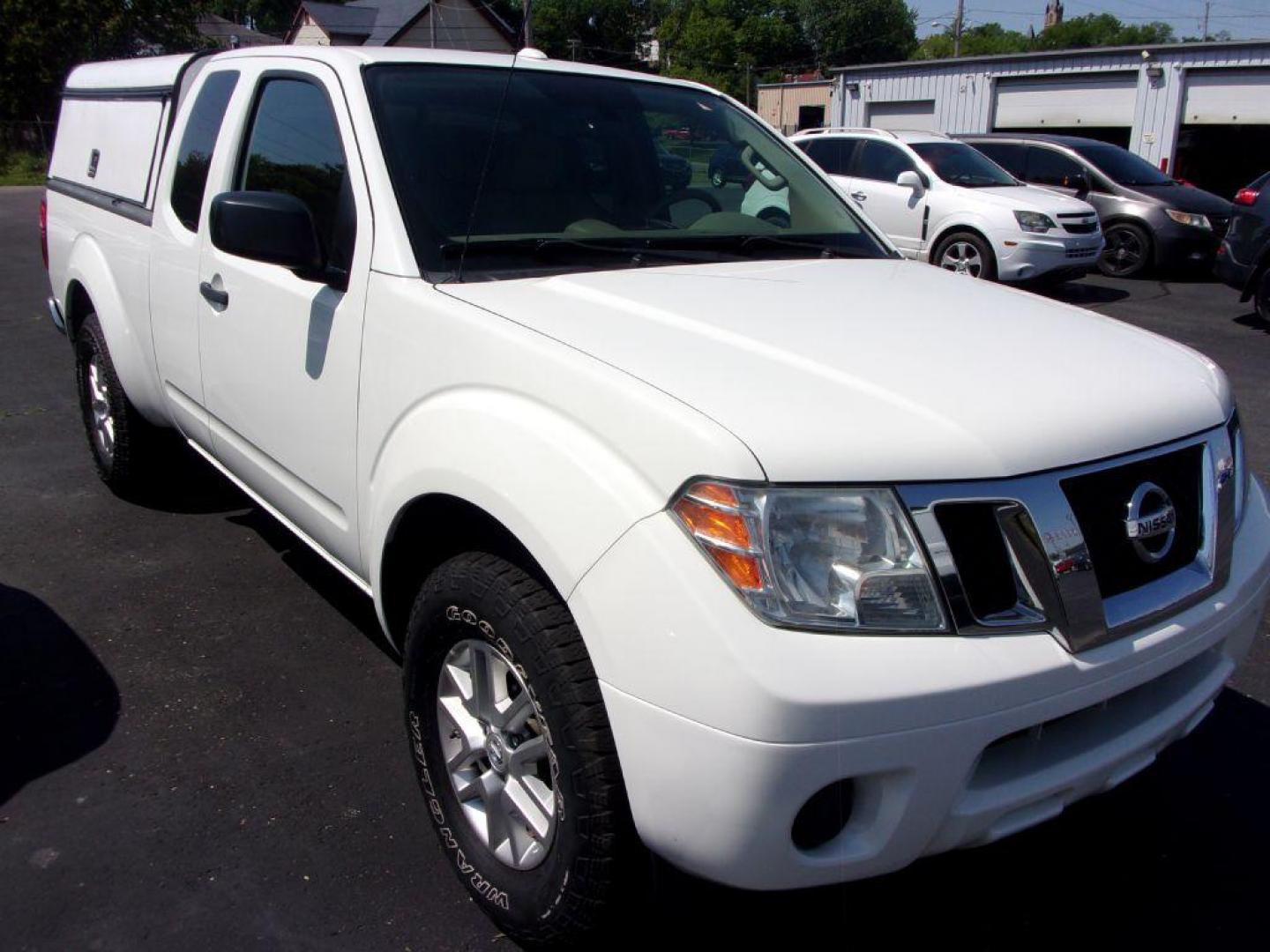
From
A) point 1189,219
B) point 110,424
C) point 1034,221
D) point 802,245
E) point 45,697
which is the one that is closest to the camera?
point 802,245

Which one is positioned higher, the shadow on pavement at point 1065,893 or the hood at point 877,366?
the hood at point 877,366

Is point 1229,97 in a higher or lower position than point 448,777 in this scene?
higher

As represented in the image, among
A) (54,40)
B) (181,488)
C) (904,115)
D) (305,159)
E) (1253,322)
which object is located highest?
(54,40)

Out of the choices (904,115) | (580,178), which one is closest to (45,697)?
(580,178)

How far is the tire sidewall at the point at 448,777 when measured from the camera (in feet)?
6.81

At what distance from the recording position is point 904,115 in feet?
88.9

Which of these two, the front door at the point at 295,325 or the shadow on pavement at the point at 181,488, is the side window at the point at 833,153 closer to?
the shadow on pavement at the point at 181,488

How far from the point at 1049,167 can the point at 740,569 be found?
13.8 m

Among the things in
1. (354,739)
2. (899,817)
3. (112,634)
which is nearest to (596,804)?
(899,817)

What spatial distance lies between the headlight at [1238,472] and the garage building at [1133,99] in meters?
23.1

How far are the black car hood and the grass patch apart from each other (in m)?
29.7

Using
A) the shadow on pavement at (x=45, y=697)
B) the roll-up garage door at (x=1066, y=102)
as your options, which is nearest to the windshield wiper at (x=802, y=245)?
the shadow on pavement at (x=45, y=697)

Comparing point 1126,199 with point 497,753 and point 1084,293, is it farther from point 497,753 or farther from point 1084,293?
point 497,753

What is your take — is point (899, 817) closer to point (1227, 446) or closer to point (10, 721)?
point (1227, 446)
